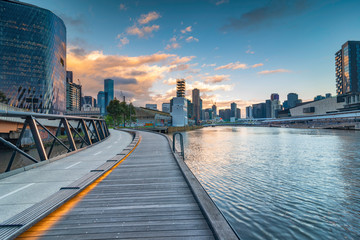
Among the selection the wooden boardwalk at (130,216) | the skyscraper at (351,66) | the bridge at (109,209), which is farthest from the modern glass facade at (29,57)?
the skyscraper at (351,66)

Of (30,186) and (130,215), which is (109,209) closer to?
(130,215)

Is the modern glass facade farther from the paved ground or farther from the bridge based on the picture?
the bridge

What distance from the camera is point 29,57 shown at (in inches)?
4579

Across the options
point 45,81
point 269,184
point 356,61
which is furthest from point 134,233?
point 356,61

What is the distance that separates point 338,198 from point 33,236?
540 inches

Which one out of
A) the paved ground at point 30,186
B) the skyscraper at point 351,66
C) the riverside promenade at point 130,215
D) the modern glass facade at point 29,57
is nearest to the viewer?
the riverside promenade at point 130,215

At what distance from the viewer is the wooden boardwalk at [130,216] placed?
3.73 meters

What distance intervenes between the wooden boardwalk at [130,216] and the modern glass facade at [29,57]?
473 ft

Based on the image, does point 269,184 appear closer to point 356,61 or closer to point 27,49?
point 27,49

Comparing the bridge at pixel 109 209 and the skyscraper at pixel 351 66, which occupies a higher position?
the skyscraper at pixel 351 66

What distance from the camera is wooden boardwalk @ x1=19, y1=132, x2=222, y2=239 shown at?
3.73 meters

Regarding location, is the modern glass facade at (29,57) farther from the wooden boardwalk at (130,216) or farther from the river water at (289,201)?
the river water at (289,201)

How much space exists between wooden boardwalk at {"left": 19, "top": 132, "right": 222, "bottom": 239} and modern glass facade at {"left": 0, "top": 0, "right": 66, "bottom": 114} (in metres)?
144

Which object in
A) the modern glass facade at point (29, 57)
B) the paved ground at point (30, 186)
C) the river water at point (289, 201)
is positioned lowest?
the river water at point (289, 201)
